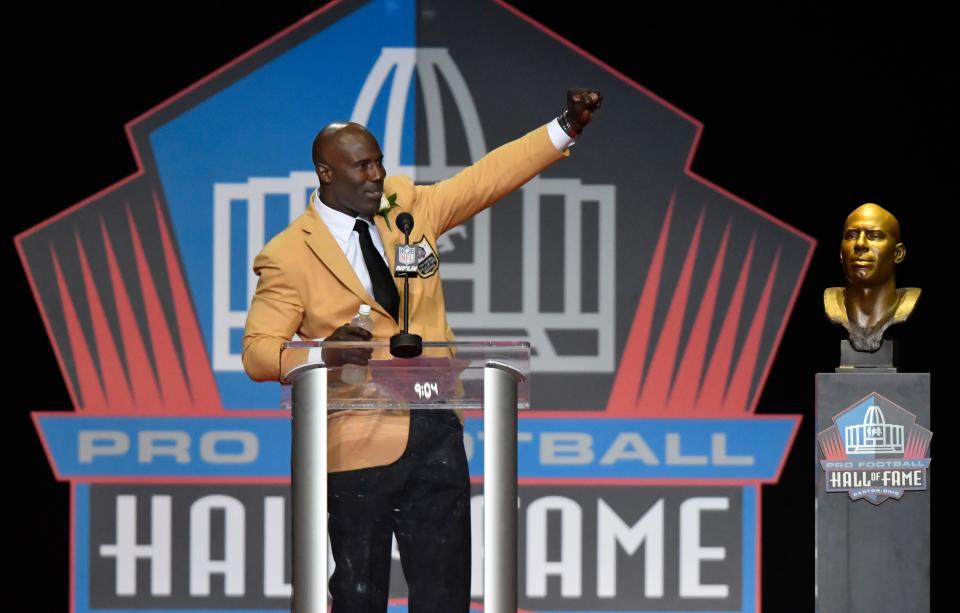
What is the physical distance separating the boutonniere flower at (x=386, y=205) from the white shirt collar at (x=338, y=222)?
39mm

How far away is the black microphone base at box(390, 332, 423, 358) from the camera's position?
2555 mm

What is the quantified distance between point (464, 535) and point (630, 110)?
2659 mm

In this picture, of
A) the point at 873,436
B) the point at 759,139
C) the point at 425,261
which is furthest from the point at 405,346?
the point at 759,139

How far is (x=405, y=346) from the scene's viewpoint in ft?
8.39

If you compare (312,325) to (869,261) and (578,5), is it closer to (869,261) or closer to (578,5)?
(869,261)

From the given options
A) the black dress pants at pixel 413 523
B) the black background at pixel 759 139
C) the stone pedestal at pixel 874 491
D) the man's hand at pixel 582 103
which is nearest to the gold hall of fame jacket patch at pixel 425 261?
the black dress pants at pixel 413 523

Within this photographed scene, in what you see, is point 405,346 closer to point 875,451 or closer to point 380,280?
point 380,280

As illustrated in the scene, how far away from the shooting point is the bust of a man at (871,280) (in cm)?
403

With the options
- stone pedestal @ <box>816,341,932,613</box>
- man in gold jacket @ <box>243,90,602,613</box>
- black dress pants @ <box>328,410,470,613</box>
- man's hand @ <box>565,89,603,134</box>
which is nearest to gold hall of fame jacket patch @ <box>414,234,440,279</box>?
man in gold jacket @ <box>243,90,602,613</box>

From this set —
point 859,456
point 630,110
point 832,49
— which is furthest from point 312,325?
point 832,49

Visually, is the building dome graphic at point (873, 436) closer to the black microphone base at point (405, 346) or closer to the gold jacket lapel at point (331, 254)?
the gold jacket lapel at point (331, 254)

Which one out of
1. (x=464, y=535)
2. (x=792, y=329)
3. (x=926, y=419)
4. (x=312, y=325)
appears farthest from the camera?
(x=792, y=329)

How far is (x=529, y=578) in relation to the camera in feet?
16.0

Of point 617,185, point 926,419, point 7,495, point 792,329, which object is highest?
point 617,185
